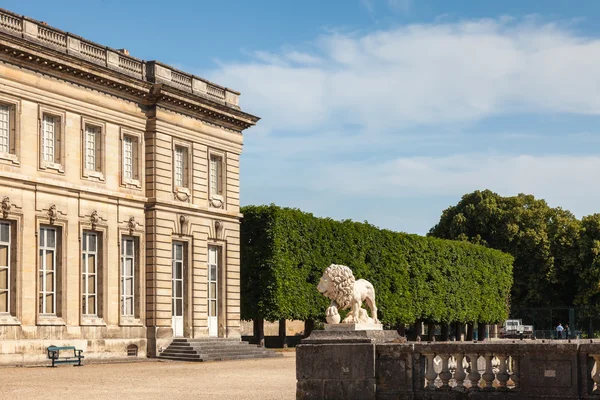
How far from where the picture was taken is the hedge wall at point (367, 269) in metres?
41.9

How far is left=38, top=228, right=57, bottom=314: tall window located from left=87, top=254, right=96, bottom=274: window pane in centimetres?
163

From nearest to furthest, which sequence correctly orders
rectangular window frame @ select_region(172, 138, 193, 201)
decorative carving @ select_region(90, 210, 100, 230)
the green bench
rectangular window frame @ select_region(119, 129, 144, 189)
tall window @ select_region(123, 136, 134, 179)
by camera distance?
the green bench, decorative carving @ select_region(90, 210, 100, 230), tall window @ select_region(123, 136, 134, 179), rectangular window frame @ select_region(119, 129, 144, 189), rectangular window frame @ select_region(172, 138, 193, 201)

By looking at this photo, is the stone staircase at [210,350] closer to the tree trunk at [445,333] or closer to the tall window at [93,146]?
the tall window at [93,146]

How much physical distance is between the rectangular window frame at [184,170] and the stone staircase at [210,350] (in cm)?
505

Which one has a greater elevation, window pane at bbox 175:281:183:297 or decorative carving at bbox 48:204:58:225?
decorative carving at bbox 48:204:58:225

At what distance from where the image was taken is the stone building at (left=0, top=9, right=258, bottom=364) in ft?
97.8

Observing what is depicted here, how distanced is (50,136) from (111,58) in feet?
12.4

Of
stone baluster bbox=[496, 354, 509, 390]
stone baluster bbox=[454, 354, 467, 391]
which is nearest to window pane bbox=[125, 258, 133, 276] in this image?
stone baluster bbox=[454, 354, 467, 391]

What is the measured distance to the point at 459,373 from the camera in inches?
519

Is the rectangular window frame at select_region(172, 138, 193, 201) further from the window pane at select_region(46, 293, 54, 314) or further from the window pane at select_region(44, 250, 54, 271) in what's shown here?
the window pane at select_region(46, 293, 54, 314)

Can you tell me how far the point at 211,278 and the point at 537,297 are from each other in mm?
36887

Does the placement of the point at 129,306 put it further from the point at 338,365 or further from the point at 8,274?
the point at 338,365

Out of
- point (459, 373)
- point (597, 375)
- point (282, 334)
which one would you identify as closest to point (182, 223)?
point (282, 334)

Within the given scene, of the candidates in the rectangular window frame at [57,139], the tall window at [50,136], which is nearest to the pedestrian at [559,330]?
the rectangular window frame at [57,139]
